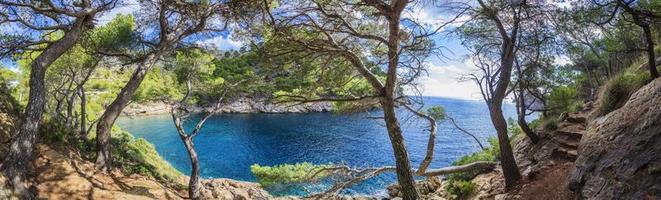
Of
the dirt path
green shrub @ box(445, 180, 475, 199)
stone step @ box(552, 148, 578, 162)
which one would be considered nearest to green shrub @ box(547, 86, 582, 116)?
stone step @ box(552, 148, 578, 162)

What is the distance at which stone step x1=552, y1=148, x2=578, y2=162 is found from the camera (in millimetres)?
7500

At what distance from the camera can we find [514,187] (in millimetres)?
7816

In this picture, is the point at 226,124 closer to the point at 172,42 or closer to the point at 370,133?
the point at 370,133

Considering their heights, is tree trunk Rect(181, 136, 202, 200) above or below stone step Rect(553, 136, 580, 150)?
below

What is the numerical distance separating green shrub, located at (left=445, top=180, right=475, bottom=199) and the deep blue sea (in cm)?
794

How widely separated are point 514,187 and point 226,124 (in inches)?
1627

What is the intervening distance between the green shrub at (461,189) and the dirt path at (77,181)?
763 centimetres

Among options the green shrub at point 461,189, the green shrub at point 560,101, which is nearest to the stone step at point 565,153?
the green shrub at point 461,189

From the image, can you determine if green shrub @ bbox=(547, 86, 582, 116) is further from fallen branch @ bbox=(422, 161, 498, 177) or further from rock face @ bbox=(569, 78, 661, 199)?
rock face @ bbox=(569, 78, 661, 199)

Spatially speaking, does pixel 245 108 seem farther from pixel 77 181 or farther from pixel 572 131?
pixel 572 131

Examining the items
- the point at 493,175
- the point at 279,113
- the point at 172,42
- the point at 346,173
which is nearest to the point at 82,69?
the point at 172,42

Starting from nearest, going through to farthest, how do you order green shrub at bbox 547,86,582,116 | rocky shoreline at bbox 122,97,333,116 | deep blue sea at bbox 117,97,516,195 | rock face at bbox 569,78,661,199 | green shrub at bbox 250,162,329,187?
rock face at bbox 569,78,661,199 → green shrub at bbox 250,162,329,187 → green shrub at bbox 547,86,582,116 → deep blue sea at bbox 117,97,516,195 → rocky shoreline at bbox 122,97,333,116

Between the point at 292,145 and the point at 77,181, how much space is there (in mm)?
26310

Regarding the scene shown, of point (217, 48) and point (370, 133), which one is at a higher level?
point (217, 48)
